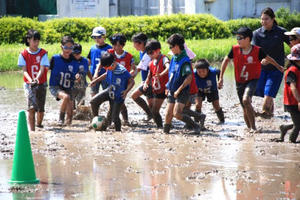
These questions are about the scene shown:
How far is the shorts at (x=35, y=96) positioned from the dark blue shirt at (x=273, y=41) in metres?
3.79

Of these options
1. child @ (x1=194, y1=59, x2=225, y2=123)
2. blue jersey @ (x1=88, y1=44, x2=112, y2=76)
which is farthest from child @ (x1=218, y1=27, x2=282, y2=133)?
blue jersey @ (x1=88, y1=44, x2=112, y2=76)

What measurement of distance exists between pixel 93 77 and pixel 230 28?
17661mm

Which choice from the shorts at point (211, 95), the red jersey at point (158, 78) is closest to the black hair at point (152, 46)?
the red jersey at point (158, 78)

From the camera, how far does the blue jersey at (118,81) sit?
420 inches

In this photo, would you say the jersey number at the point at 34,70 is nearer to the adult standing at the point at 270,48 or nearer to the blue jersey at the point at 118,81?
the blue jersey at the point at 118,81

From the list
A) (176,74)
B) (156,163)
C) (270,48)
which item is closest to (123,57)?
(176,74)

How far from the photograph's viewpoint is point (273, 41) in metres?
11.7

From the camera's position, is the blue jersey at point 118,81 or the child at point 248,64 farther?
the blue jersey at point 118,81

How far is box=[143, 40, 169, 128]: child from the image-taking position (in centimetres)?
1079

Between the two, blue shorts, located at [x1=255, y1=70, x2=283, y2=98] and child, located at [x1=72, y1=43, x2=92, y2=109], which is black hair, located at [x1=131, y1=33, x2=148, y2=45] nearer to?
child, located at [x1=72, y1=43, x2=92, y2=109]

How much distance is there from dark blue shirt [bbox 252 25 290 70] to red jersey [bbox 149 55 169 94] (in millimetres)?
1933

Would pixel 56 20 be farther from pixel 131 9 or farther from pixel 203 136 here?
pixel 203 136

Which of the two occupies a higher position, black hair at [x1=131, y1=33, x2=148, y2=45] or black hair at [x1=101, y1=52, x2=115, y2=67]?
black hair at [x1=131, y1=33, x2=148, y2=45]

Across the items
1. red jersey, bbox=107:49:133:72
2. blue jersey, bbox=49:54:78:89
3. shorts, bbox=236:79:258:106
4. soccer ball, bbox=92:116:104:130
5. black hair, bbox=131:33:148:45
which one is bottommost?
soccer ball, bbox=92:116:104:130
